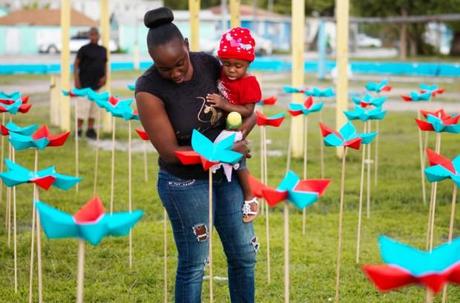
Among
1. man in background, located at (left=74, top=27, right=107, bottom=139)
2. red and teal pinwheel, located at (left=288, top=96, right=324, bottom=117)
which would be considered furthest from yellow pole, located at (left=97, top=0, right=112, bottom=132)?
red and teal pinwheel, located at (left=288, top=96, right=324, bottom=117)

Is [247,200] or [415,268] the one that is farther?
[247,200]

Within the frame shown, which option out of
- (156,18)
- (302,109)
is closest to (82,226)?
(156,18)

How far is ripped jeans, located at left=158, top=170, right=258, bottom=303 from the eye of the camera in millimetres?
4012

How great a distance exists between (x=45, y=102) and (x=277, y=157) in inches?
368

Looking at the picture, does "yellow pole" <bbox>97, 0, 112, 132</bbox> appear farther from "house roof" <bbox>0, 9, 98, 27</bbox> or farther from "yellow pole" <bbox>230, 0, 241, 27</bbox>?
"house roof" <bbox>0, 9, 98, 27</bbox>

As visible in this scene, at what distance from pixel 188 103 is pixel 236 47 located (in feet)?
1.19

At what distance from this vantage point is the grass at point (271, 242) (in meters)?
5.59

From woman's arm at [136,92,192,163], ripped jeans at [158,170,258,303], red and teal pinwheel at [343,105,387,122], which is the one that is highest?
woman's arm at [136,92,192,163]

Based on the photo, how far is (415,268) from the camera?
8.43 ft

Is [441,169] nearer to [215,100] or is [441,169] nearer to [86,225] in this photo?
[215,100]

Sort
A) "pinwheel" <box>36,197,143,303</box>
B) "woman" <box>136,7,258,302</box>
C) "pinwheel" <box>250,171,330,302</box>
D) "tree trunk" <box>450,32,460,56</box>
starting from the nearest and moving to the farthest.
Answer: "pinwheel" <box>36,197,143,303</box> < "pinwheel" <box>250,171,330,302</box> < "woman" <box>136,7,258,302</box> < "tree trunk" <box>450,32,460,56</box>

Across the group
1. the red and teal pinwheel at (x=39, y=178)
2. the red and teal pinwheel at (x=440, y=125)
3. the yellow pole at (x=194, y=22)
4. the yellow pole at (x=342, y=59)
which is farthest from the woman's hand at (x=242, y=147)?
the yellow pole at (x=342, y=59)

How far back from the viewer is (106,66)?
12977mm

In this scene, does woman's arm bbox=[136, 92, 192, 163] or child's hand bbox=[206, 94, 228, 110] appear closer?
woman's arm bbox=[136, 92, 192, 163]
